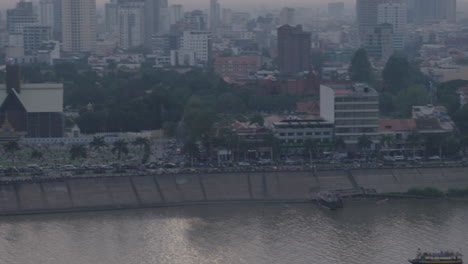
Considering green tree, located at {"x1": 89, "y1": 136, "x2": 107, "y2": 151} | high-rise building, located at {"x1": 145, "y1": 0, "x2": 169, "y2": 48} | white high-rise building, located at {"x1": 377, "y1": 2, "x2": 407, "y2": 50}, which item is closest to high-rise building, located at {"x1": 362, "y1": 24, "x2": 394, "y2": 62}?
white high-rise building, located at {"x1": 377, "y1": 2, "x2": 407, "y2": 50}

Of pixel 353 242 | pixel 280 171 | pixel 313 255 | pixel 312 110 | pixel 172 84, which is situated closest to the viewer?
pixel 313 255

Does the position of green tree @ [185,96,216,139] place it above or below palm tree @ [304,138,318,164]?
above

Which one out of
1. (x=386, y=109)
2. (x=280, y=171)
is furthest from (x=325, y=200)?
(x=386, y=109)

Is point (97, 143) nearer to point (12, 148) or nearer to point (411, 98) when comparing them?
point (12, 148)

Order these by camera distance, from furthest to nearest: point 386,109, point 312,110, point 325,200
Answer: point 386,109 < point 312,110 < point 325,200

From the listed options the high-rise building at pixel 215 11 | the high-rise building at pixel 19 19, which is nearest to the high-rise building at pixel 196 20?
the high-rise building at pixel 19 19

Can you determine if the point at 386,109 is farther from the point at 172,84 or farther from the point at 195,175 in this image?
the point at 195,175

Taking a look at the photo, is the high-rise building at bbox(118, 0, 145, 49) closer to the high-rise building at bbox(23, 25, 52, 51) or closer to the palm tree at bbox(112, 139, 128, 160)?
the high-rise building at bbox(23, 25, 52, 51)

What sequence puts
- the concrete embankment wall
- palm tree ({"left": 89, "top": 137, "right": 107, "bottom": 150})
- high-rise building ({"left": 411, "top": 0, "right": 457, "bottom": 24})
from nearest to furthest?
the concrete embankment wall < palm tree ({"left": 89, "top": 137, "right": 107, "bottom": 150}) < high-rise building ({"left": 411, "top": 0, "right": 457, "bottom": 24})
